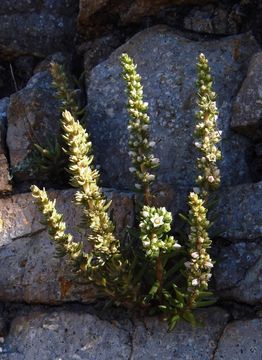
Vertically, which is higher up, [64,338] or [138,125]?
[138,125]

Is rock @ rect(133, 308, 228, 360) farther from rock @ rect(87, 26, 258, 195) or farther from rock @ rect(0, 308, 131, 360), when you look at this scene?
rock @ rect(87, 26, 258, 195)

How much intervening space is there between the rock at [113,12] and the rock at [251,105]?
765 millimetres

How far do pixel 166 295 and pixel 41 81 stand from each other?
7.07 feet

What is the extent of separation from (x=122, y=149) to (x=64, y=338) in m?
1.45

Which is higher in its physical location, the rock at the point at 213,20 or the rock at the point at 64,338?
the rock at the point at 213,20

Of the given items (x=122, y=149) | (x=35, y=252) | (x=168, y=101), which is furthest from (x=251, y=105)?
(x=35, y=252)

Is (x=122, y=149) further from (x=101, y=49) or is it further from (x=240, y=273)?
(x=240, y=273)

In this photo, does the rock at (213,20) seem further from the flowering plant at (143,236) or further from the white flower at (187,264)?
the white flower at (187,264)

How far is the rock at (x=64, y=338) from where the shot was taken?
14.2 feet

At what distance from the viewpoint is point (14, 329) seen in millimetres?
4629

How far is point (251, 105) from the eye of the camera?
15.3ft

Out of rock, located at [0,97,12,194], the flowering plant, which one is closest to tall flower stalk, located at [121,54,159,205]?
the flowering plant

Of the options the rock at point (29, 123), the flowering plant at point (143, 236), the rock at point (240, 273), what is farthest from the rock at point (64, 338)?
the rock at point (29, 123)

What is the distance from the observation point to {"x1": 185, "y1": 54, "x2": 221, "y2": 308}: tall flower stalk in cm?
380
